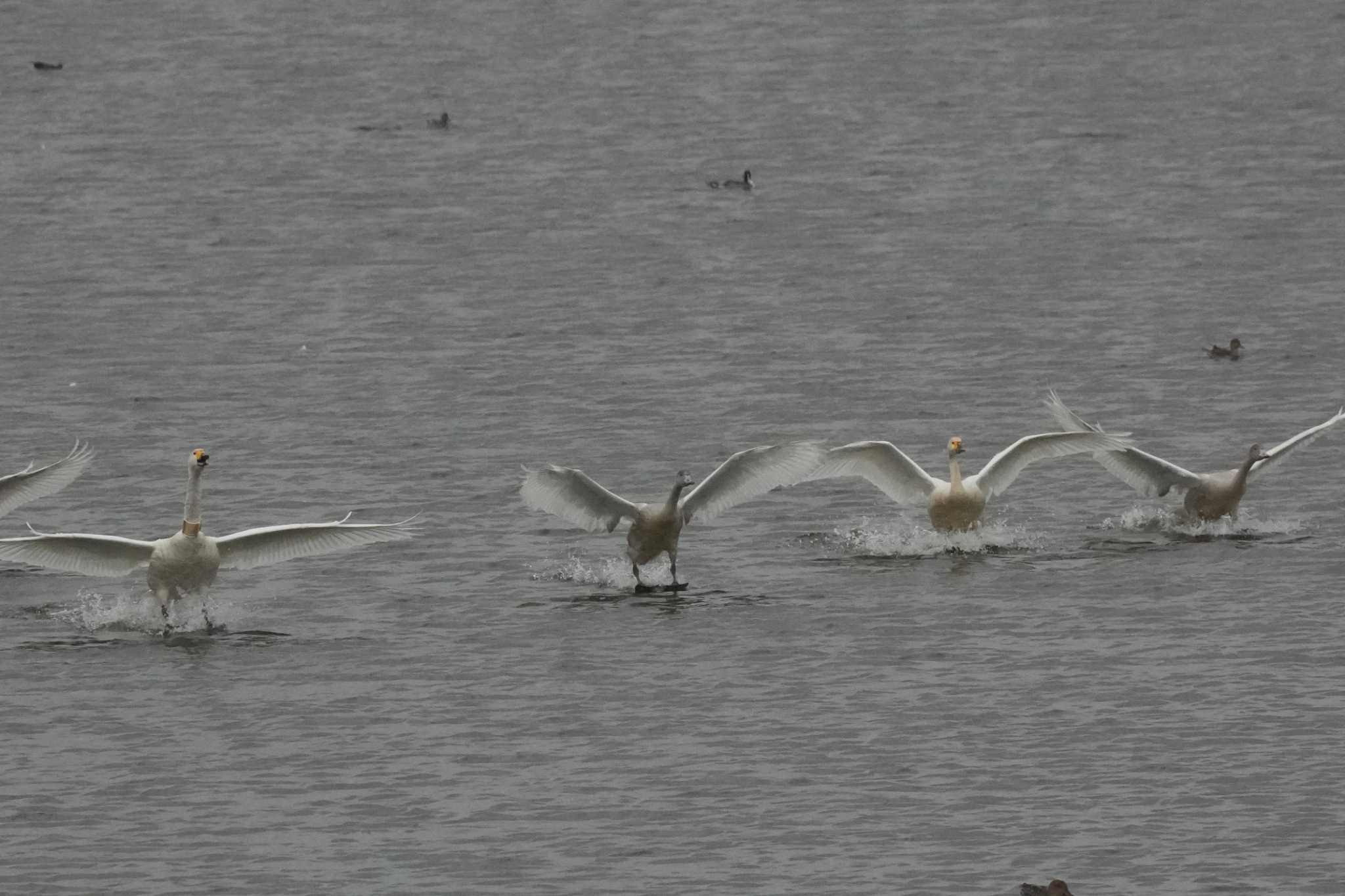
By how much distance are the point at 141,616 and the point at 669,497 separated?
5473 mm

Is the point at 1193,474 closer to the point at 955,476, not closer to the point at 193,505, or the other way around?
the point at 955,476

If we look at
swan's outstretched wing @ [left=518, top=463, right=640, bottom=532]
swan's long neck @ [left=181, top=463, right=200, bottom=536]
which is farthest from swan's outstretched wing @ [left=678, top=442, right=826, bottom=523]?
swan's long neck @ [left=181, top=463, right=200, bottom=536]

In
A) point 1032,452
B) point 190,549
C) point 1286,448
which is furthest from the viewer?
point 1286,448

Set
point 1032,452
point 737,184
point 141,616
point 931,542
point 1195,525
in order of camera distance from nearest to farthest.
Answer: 1. point 141,616
2. point 1032,452
3. point 931,542
4. point 1195,525
5. point 737,184

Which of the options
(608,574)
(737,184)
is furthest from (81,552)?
(737,184)

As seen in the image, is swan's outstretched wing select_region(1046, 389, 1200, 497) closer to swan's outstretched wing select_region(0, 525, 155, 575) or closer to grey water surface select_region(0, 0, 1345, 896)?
grey water surface select_region(0, 0, 1345, 896)

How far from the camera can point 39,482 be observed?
101 ft

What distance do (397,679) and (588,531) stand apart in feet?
13.5

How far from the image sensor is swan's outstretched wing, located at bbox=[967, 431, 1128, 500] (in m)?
30.4

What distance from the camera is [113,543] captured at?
1101 inches

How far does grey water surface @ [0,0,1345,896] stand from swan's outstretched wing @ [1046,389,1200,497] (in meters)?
0.61

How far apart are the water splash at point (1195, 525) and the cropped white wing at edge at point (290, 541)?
878 centimetres

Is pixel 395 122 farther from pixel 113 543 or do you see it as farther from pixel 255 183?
pixel 113 543

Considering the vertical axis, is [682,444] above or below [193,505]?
above
